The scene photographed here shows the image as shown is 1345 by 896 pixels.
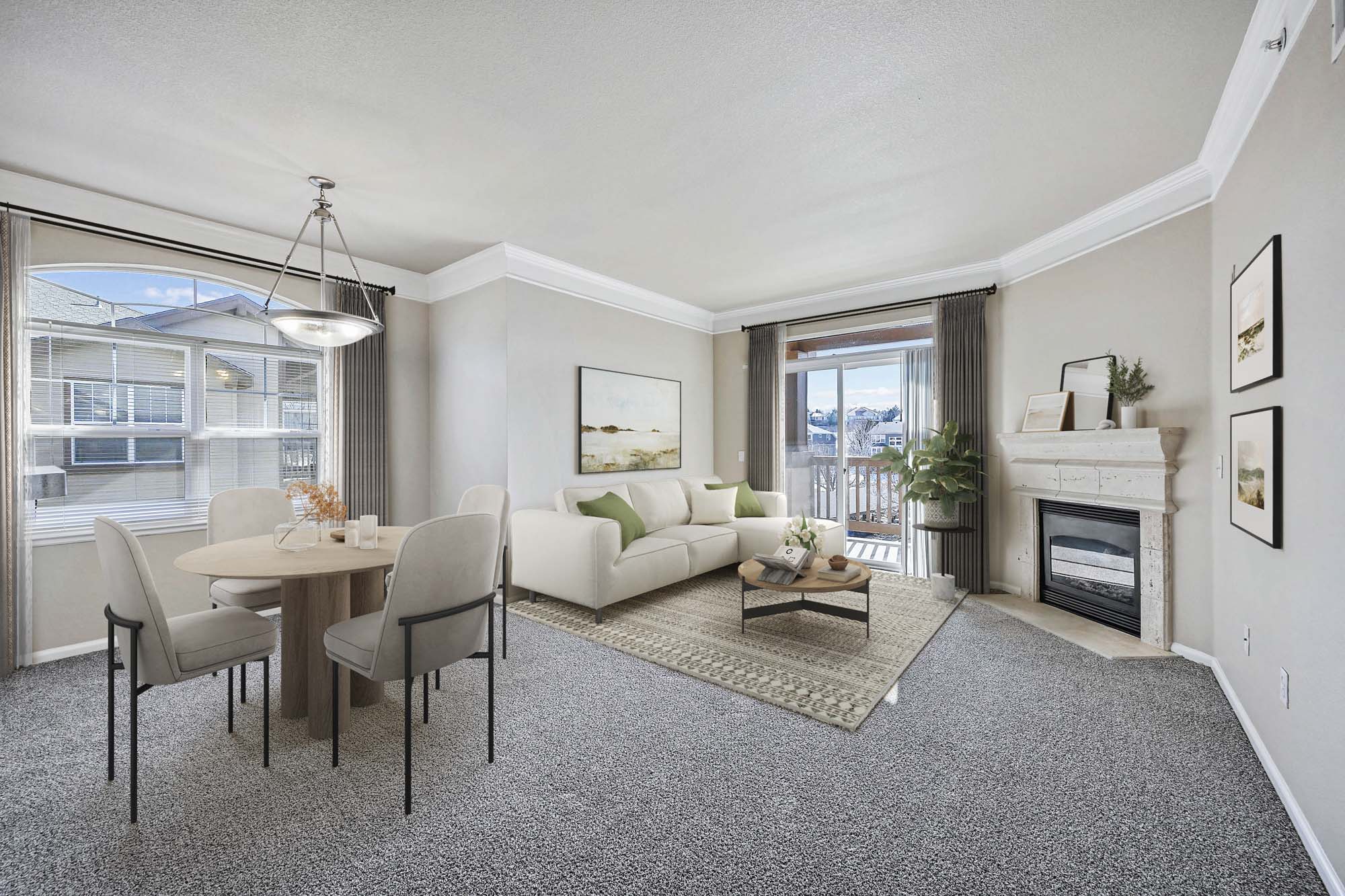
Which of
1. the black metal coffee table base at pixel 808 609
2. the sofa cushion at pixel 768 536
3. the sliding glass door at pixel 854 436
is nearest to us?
the black metal coffee table base at pixel 808 609

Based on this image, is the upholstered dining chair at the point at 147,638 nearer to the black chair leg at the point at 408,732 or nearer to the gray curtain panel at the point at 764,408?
the black chair leg at the point at 408,732

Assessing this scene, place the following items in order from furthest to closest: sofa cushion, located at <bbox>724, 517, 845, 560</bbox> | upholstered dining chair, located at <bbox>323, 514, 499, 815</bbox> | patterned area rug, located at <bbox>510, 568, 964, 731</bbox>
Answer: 1. sofa cushion, located at <bbox>724, 517, 845, 560</bbox>
2. patterned area rug, located at <bbox>510, 568, 964, 731</bbox>
3. upholstered dining chair, located at <bbox>323, 514, 499, 815</bbox>

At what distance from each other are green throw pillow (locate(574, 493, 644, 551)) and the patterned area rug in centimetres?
55

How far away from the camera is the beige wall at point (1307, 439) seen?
62.2 inches

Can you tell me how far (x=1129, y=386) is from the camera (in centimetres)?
353

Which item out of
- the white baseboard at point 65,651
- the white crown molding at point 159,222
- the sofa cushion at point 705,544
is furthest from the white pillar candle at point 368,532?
the sofa cushion at point 705,544

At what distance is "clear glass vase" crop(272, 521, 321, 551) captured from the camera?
2.54 m

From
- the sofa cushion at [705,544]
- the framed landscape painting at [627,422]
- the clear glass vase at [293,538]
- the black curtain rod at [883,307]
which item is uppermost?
the black curtain rod at [883,307]

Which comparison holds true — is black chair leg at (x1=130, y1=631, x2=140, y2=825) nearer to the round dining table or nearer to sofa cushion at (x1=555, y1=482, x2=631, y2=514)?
the round dining table

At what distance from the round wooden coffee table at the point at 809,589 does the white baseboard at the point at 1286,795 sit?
1.64 metres

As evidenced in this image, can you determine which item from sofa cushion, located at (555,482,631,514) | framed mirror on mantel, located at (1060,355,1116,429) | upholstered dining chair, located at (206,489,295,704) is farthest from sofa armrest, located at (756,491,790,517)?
upholstered dining chair, located at (206,489,295,704)

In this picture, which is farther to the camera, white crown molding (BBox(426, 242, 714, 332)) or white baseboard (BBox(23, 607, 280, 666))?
white crown molding (BBox(426, 242, 714, 332))

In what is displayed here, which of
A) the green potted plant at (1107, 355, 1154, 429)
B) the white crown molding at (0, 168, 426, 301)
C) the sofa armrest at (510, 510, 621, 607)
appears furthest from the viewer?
the sofa armrest at (510, 510, 621, 607)

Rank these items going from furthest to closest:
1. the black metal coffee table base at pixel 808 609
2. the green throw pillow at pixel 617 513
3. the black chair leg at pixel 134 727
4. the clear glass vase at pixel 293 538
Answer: the green throw pillow at pixel 617 513, the black metal coffee table base at pixel 808 609, the clear glass vase at pixel 293 538, the black chair leg at pixel 134 727
